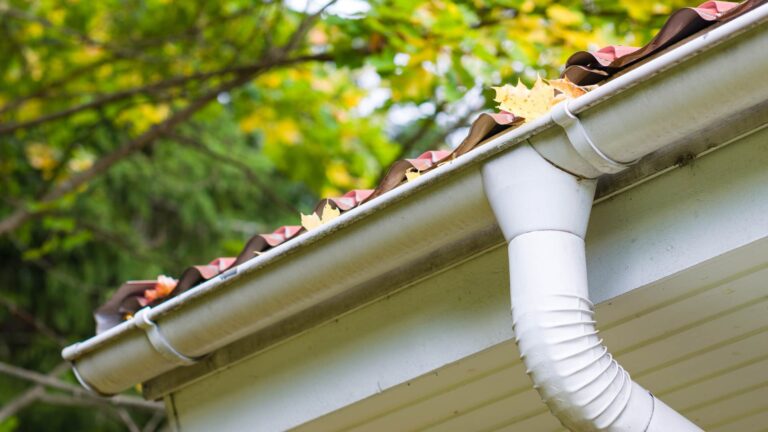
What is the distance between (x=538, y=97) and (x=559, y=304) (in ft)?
1.44

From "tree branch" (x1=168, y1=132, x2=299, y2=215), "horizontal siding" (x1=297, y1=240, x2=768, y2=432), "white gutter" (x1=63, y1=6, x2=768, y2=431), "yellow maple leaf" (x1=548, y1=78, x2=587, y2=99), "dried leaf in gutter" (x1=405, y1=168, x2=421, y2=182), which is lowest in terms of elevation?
A: "horizontal siding" (x1=297, y1=240, x2=768, y2=432)

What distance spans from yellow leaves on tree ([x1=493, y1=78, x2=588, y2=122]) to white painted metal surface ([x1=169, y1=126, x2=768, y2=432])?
26cm

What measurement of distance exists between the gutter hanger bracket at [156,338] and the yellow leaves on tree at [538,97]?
117 centimetres

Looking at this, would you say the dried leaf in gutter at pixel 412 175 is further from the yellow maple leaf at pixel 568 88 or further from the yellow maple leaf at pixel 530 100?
the yellow maple leaf at pixel 568 88

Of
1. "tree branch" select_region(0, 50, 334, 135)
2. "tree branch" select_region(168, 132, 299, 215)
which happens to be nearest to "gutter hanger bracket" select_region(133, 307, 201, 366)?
"tree branch" select_region(168, 132, 299, 215)

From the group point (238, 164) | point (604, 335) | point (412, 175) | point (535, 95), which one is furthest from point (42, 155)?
point (535, 95)

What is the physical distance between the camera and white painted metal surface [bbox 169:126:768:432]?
85.5 inches

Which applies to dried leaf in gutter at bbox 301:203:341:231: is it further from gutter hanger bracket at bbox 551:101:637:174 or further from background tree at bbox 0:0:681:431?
background tree at bbox 0:0:681:431

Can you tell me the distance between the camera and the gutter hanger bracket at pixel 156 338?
285 cm

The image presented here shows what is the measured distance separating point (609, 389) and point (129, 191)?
843 cm

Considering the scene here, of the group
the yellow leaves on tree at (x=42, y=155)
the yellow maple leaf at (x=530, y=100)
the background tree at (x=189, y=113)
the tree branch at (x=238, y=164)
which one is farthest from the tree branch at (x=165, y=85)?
the yellow maple leaf at (x=530, y=100)

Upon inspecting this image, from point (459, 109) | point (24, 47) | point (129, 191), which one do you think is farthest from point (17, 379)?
point (459, 109)

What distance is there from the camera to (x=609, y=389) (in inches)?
80.4

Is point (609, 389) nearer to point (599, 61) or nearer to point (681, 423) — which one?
point (681, 423)
